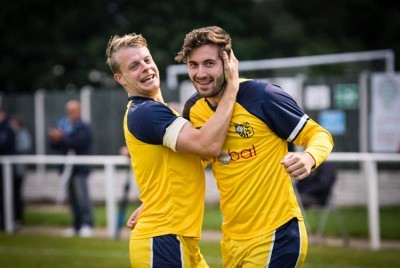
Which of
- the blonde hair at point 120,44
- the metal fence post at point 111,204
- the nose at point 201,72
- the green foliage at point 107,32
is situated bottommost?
the metal fence post at point 111,204

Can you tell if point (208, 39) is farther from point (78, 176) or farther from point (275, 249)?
point (78, 176)

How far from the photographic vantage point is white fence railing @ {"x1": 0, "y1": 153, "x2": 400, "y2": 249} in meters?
10.9

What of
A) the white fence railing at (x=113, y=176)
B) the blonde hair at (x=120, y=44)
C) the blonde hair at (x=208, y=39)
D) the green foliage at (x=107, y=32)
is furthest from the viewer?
the green foliage at (x=107, y=32)

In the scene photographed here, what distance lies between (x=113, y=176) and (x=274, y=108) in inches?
321

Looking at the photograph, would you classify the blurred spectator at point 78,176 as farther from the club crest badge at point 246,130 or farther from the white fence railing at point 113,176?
the club crest badge at point 246,130

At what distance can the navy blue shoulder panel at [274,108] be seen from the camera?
188 inches

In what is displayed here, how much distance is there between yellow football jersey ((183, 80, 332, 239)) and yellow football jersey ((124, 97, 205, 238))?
0.24 m

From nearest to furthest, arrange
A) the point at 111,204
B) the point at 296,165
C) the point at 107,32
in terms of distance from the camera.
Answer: the point at 296,165 < the point at 111,204 < the point at 107,32

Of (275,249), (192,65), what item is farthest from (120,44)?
(275,249)

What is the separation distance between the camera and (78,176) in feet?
44.5

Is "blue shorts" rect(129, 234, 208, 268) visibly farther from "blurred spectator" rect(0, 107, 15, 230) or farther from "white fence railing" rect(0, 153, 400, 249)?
"blurred spectator" rect(0, 107, 15, 230)

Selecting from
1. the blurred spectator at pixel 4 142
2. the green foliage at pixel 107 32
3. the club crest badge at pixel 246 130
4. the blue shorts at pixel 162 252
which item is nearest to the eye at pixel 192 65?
the club crest badge at pixel 246 130

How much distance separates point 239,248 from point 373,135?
11.6 m

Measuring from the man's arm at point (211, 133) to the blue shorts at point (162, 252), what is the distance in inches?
20.8
